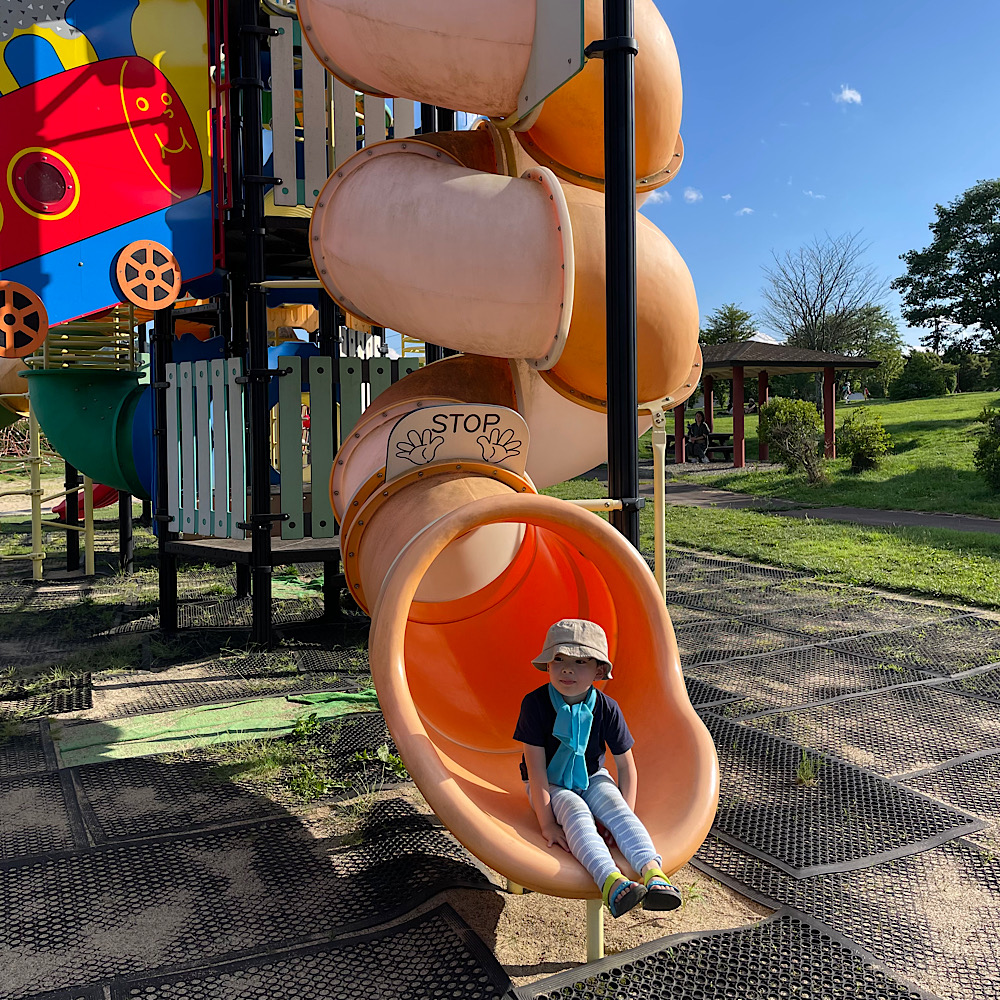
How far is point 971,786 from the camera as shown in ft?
12.2

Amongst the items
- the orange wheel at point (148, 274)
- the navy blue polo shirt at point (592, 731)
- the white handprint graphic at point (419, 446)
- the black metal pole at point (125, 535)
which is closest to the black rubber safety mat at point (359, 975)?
the navy blue polo shirt at point (592, 731)

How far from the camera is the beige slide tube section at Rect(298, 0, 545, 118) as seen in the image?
131 inches

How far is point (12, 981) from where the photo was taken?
2.39 metres

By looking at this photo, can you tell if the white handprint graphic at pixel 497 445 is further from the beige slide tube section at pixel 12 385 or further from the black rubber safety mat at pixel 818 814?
the beige slide tube section at pixel 12 385

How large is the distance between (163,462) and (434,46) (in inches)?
167

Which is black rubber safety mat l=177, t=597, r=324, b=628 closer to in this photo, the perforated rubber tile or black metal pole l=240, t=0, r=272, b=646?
black metal pole l=240, t=0, r=272, b=646

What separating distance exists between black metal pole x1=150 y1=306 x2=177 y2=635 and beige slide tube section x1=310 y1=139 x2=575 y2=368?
3.58 metres

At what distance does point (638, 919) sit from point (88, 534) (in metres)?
8.01

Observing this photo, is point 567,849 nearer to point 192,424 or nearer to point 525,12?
point 525,12

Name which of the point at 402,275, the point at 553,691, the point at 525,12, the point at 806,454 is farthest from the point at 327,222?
the point at 806,454

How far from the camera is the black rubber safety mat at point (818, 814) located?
3.15 meters

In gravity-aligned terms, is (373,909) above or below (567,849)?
below

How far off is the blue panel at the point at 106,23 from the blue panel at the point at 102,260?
88 cm

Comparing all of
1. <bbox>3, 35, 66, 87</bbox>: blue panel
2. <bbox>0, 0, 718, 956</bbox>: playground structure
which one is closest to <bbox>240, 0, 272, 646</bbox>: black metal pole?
<bbox>3, 35, 66, 87</bbox>: blue panel
